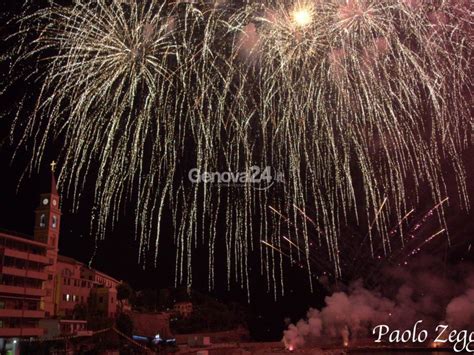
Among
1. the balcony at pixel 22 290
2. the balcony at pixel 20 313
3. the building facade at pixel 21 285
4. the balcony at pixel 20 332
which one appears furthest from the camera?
the balcony at pixel 22 290

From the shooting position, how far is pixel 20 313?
136 feet

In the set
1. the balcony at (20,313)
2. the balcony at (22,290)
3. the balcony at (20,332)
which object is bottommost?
the balcony at (20,332)

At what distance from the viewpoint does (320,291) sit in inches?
2202

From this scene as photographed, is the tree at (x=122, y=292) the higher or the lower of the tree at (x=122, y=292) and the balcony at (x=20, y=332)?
the higher

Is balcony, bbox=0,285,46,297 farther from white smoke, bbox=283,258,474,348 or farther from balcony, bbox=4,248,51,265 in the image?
white smoke, bbox=283,258,474,348

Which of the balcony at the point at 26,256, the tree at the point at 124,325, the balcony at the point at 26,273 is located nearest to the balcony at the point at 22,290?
the balcony at the point at 26,273

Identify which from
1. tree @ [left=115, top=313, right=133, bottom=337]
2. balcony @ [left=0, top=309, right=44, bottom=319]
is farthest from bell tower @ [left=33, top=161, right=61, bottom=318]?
tree @ [left=115, top=313, right=133, bottom=337]

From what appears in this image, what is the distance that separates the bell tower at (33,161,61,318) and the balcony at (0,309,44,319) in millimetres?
2653

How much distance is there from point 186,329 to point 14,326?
27227 millimetres

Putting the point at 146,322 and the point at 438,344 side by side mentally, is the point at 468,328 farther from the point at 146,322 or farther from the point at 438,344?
the point at 146,322

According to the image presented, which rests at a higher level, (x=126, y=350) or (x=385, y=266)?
(x=385, y=266)

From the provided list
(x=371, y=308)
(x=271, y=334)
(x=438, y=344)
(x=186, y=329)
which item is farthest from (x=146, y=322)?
(x=438, y=344)

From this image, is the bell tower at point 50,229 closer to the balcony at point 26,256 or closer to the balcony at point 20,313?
the balcony at point 26,256

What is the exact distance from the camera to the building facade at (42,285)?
133 feet
